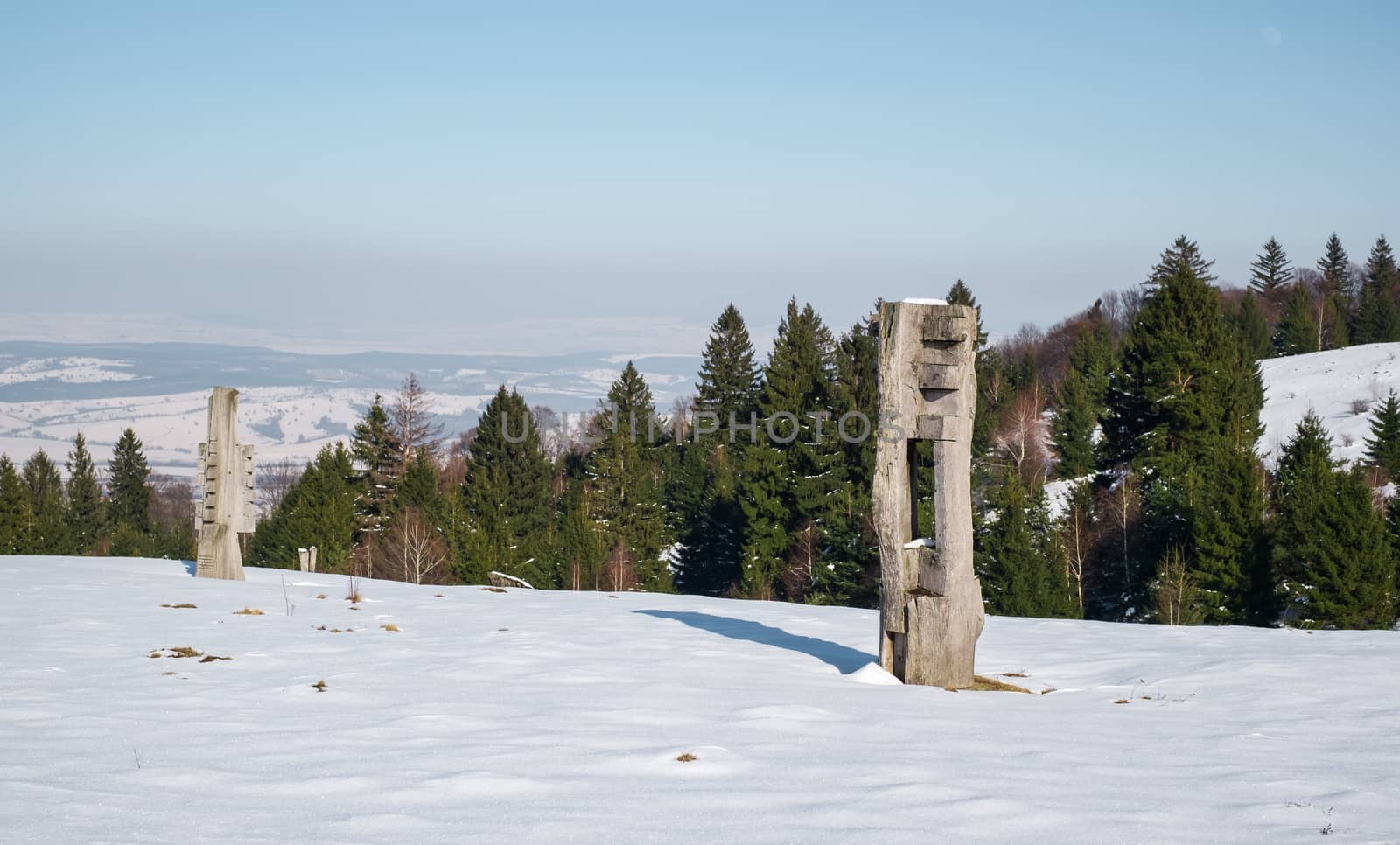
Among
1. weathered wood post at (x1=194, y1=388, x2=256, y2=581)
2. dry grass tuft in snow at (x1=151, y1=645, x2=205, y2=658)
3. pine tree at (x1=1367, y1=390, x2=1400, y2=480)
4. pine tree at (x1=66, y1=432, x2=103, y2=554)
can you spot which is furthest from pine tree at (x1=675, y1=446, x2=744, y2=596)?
dry grass tuft in snow at (x1=151, y1=645, x2=205, y2=658)

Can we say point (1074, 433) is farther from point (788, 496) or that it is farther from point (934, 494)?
point (934, 494)

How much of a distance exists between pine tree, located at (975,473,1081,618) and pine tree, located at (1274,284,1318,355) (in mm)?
62995

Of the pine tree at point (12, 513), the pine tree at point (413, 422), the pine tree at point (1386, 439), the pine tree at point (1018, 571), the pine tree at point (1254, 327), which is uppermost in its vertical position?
the pine tree at point (1254, 327)

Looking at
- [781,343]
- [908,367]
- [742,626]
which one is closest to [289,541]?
[781,343]

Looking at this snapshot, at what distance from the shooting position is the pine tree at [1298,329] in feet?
318

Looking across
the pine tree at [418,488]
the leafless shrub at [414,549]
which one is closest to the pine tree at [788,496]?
the leafless shrub at [414,549]

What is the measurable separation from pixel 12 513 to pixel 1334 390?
7636 cm

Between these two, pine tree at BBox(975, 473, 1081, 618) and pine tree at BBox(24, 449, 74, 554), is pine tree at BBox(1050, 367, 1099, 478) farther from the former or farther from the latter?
pine tree at BBox(24, 449, 74, 554)

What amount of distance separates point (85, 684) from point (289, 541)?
1894 inches

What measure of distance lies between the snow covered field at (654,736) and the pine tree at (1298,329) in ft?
310

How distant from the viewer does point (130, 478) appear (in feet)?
303

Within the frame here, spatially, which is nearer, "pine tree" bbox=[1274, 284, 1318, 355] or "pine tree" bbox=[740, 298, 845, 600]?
"pine tree" bbox=[740, 298, 845, 600]

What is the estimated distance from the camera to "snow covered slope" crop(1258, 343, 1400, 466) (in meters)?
71.3

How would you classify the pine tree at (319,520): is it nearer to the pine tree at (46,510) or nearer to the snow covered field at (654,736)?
the pine tree at (46,510)
